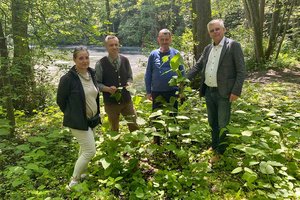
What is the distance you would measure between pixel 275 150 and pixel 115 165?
1.86m

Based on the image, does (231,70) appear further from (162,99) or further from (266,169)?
(266,169)

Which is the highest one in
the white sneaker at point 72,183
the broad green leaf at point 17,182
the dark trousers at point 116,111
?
the dark trousers at point 116,111

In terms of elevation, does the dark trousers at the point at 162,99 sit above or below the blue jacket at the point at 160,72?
below

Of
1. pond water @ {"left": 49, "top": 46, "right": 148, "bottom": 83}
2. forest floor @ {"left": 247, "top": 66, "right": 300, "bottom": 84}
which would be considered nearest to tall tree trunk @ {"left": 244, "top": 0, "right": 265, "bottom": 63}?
forest floor @ {"left": 247, "top": 66, "right": 300, "bottom": 84}

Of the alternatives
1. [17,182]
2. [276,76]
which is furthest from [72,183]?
[276,76]

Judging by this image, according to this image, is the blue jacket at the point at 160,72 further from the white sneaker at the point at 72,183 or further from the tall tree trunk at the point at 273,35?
the tall tree trunk at the point at 273,35

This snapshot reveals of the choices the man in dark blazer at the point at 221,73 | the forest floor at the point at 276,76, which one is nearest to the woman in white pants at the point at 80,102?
the man in dark blazer at the point at 221,73

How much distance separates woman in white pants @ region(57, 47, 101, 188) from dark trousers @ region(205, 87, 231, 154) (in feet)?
5.00

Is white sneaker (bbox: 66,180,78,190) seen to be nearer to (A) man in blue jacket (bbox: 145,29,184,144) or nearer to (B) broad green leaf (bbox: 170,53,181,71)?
(A) man in blue jacket (bbox: 145,29,184,144)

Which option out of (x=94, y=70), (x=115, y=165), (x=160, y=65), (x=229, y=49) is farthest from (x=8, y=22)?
(x=229, y=49)

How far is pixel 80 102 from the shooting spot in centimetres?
332

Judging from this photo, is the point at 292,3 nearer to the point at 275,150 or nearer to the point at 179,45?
the point at 179,45

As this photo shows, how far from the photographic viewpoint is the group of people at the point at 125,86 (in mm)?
3352

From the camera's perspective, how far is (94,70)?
3.69m
